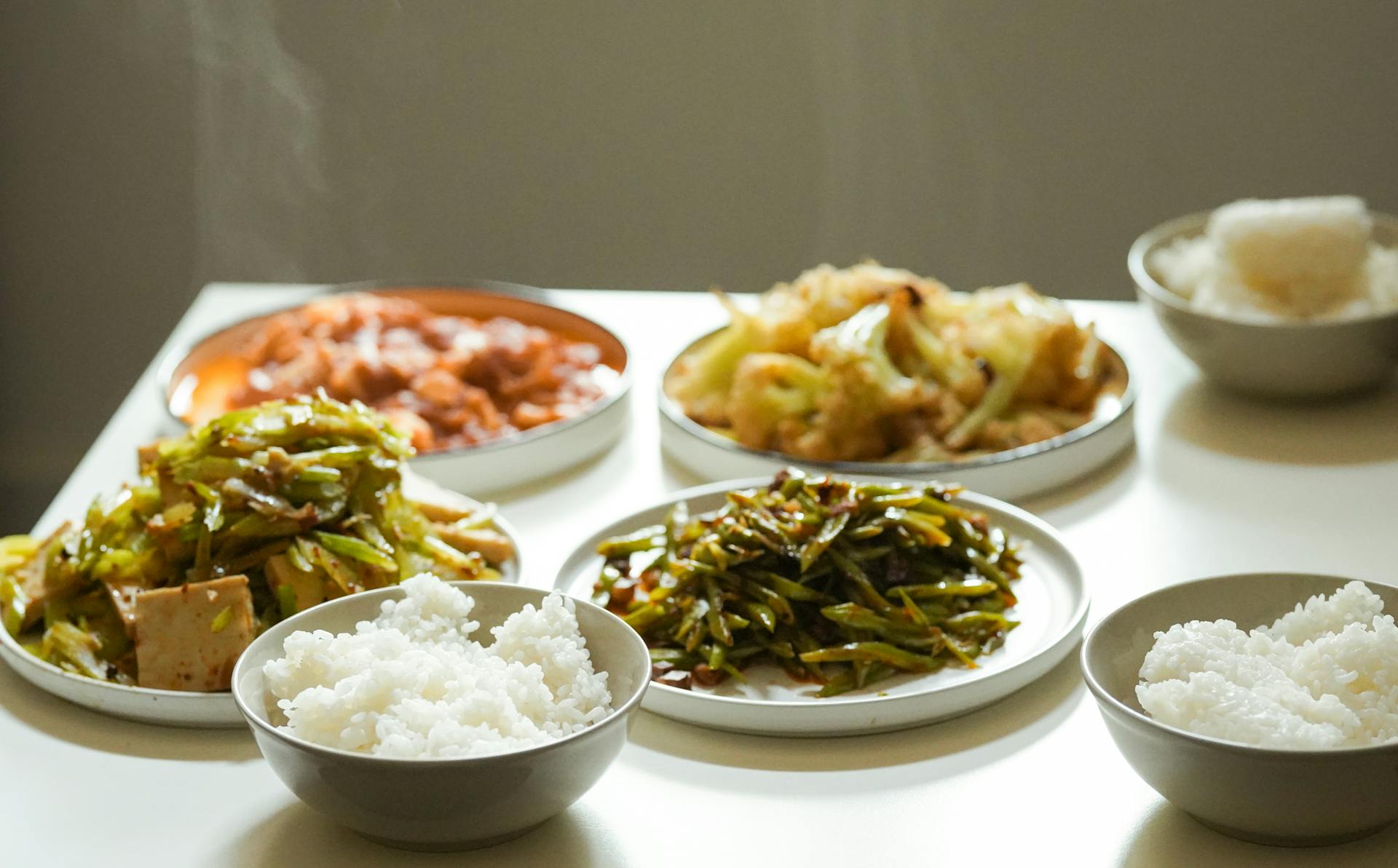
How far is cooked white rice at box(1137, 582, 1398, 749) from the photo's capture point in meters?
1.35

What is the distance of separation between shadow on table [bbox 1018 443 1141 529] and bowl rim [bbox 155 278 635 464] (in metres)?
0.72

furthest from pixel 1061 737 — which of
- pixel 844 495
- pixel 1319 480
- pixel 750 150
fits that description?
pixel 750 150

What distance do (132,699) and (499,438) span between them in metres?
0.89

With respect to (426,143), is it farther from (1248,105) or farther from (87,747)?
(87,747)

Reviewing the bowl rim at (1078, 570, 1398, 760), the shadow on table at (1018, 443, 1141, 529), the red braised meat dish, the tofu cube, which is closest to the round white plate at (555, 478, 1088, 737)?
the bowl rim at (1078, 570, 1398, 760)

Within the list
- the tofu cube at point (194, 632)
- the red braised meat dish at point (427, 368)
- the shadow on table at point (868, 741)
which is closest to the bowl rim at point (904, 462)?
the red braised meat dish at point (427, 368)

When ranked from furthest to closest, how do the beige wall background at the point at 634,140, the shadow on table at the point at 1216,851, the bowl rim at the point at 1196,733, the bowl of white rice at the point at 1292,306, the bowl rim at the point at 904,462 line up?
the beige wall background at the point at 634,140 → the bowl of white rice at the point at 1292,306 → the bowl rim at the point at 904,462 → the shadow on table at the point at 1216,851 → the bowl rim at the point at 1196,733

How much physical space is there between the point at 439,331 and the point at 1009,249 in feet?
7.92

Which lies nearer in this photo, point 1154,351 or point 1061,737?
point 1061,737

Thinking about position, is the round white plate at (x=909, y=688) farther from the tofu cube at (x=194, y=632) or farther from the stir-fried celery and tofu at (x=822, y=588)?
the tofu cube at (x=194, y=632)

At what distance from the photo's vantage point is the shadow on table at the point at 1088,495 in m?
2.28

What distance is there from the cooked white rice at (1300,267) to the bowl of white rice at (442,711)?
149 cm

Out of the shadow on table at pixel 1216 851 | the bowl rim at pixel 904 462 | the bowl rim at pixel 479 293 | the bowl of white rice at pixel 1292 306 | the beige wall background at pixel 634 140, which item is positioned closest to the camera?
the shadow on table at pixel 1216 851

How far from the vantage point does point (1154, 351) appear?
9.52 feet
